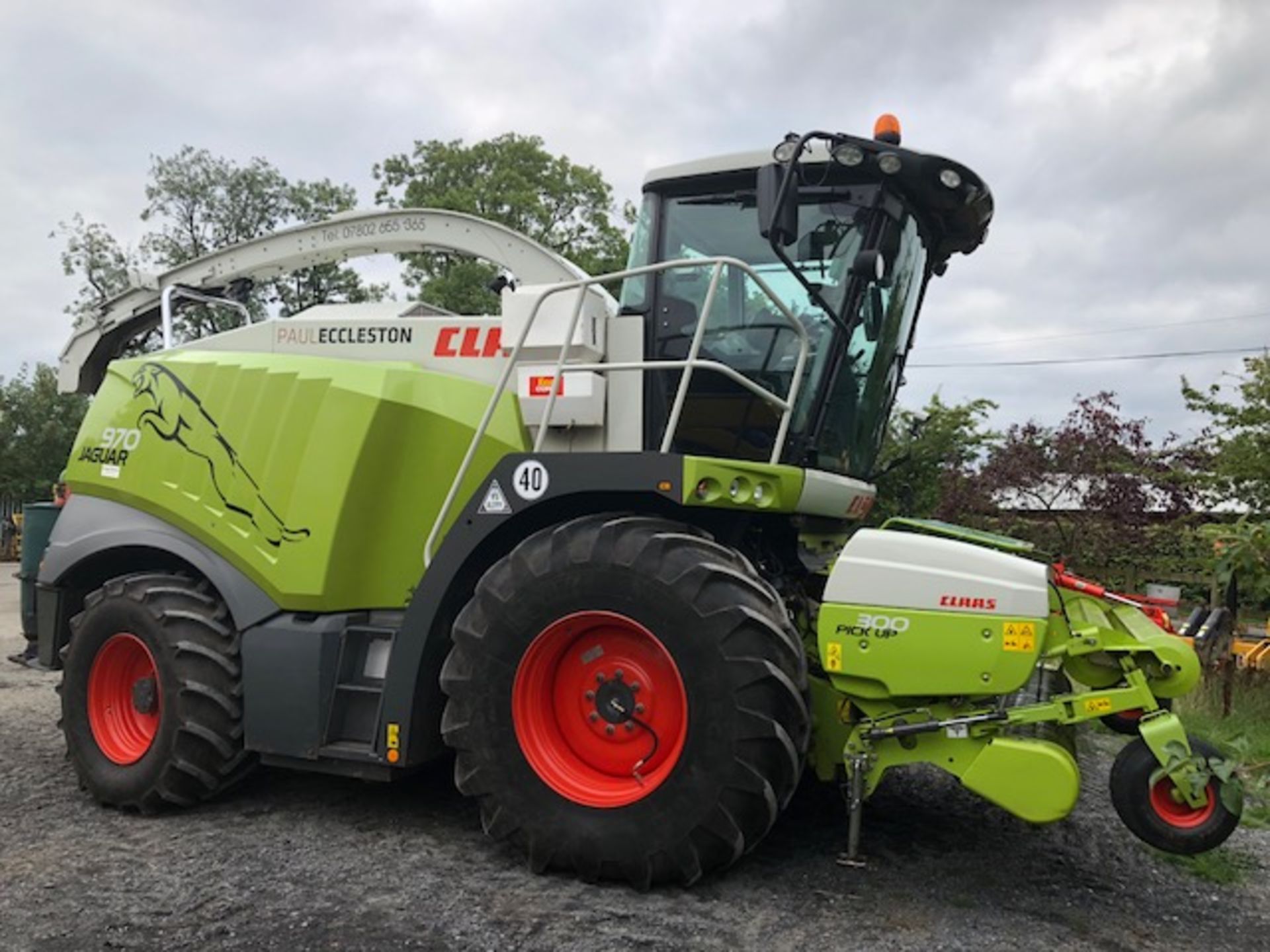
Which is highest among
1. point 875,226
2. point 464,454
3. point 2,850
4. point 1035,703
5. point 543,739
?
point 875,226

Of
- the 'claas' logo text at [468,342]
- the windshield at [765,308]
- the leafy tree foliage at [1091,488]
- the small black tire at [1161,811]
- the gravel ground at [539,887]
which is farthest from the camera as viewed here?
the leafy tree foliage at [1091,488]

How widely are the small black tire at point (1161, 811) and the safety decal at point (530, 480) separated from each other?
244 centimetres

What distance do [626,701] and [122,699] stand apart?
2.87 metres

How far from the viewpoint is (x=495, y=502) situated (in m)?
4.29

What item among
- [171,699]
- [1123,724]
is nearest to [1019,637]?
[1123,724]

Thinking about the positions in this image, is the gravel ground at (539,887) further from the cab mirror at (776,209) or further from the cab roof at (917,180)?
the cab roof at (917,180)

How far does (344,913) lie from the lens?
11.8 feet

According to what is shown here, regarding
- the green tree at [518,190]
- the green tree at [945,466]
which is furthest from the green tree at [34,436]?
the green tree at [945,466]

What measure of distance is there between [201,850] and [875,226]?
3.99 meters

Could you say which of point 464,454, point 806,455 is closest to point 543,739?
point 464,454

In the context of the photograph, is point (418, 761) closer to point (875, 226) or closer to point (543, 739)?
point (543, 739)

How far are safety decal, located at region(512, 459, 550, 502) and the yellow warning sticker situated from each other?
188 cm

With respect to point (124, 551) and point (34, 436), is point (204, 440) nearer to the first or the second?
point (124, 551)

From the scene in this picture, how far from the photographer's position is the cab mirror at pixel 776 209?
3.92m
